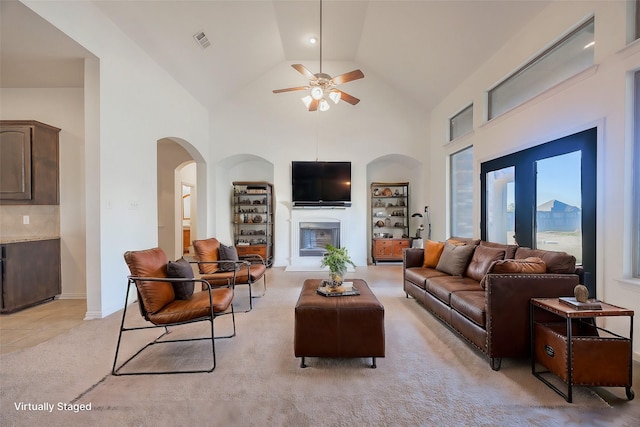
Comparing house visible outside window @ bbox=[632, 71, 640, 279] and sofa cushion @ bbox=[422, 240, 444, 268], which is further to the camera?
sofa cushion @ bbox=[422, 240, 444, 268]

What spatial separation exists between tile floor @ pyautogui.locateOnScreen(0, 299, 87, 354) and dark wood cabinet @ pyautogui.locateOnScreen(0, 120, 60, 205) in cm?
139

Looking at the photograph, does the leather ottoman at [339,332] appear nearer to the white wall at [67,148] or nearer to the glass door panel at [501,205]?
the glass door panel at [501,205]

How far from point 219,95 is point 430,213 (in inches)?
220

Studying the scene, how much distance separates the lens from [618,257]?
2551mm

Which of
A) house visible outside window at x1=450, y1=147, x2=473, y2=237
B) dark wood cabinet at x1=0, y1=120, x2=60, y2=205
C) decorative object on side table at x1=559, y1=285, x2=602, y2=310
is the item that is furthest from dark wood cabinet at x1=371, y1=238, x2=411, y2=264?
dark wood cabinet at x1=0, y1=120, x2=60, y2=205

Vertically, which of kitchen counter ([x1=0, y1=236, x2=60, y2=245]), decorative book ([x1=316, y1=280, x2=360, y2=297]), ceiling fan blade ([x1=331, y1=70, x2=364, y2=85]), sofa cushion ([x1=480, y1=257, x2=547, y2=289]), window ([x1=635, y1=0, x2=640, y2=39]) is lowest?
decorative book ([x1=316, y1=280, x2=360, y2=297])

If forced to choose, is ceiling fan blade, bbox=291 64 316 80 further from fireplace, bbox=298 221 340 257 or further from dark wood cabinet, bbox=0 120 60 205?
fireplace, bbox=298 221 340 257

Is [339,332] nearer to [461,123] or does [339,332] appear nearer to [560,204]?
[560,204]

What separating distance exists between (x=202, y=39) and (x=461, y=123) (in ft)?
16.1

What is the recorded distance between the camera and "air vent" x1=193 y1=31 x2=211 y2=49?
15.0 ft

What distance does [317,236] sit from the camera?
702 centimetres

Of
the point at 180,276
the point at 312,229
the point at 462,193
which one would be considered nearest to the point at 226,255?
the point at 180,276

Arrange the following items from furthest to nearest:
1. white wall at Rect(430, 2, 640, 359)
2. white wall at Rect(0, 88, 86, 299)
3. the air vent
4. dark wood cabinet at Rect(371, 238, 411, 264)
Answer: dark wood cabinet at Rect(371, 238, 411, 264) → the air vent → white wall at Rect(0, 88, 86, 299) → white wall at Rect(430, 2, 640, 359)

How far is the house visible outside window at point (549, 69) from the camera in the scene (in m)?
2.92
